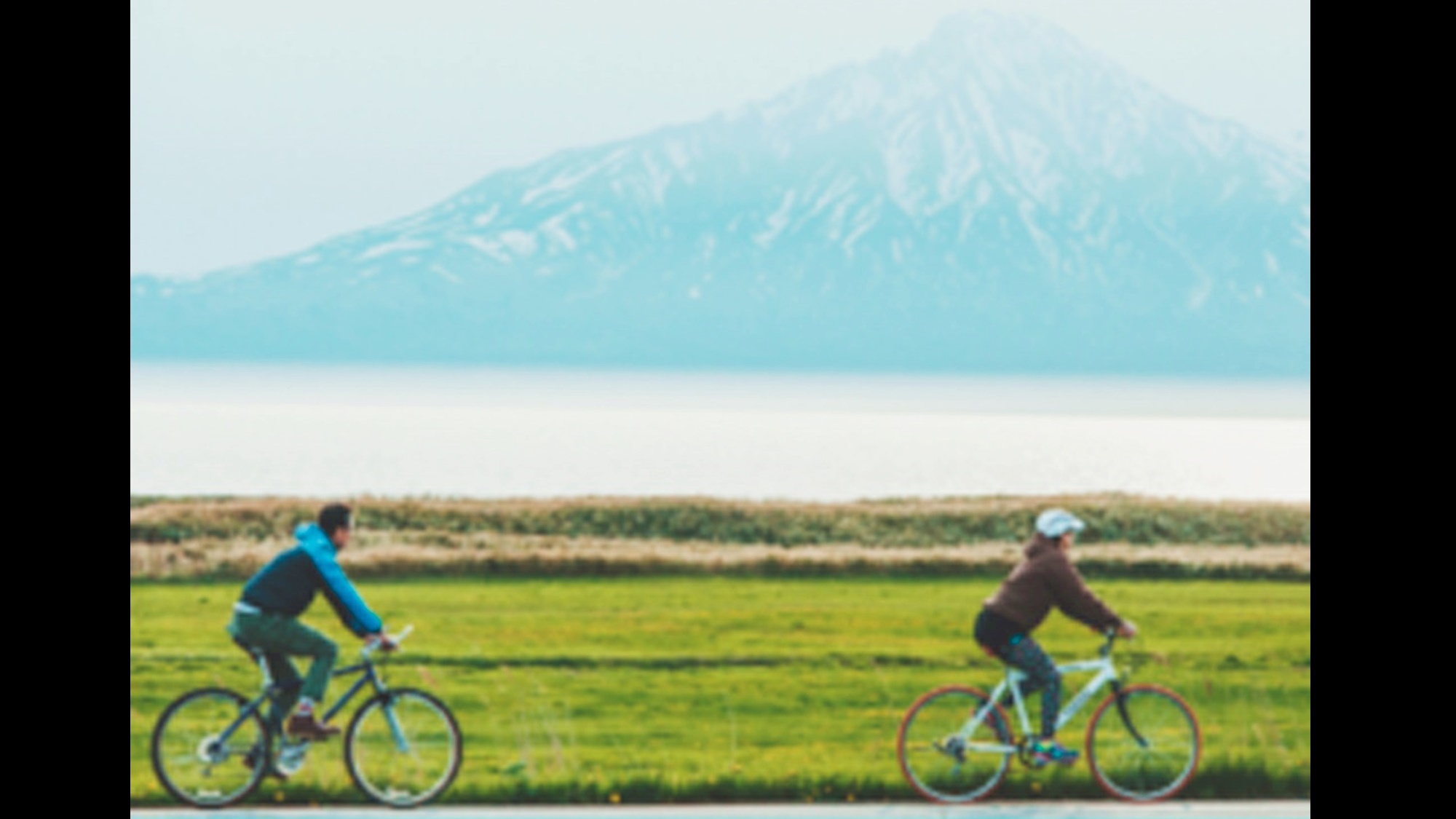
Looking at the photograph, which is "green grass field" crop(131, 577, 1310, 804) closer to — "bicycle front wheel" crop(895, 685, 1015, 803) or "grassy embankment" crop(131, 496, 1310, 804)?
"grassy embankment" crop(131, 496, 1310, 804)

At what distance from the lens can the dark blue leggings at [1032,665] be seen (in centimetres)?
915

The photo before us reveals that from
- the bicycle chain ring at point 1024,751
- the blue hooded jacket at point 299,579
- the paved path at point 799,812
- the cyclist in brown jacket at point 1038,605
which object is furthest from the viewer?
the bicycle chain ring at point 1024,751

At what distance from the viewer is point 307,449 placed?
Answer: 2145 cm

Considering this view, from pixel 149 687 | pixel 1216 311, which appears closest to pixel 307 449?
pixel 149 687

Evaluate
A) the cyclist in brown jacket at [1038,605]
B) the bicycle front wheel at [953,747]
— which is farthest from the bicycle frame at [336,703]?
the cyclist in brown jacket at [1038,605]

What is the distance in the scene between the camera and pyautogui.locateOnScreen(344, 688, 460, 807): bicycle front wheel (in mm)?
9062

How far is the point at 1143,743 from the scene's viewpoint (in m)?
9.42

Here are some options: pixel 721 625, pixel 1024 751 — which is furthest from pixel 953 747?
pixel 721 625

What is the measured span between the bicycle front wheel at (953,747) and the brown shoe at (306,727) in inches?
137

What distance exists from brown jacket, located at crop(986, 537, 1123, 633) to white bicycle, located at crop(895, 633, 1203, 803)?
1.13 ft

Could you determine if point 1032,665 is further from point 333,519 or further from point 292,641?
point 292,641

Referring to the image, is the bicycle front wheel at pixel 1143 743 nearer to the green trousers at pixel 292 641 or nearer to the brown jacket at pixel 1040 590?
the brown jacket at pixel 1040 590

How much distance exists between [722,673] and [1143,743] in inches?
260

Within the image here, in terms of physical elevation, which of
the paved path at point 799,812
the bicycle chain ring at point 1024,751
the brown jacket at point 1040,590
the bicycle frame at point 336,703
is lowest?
the paved path at point 799,812
